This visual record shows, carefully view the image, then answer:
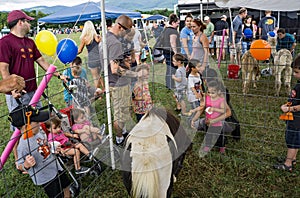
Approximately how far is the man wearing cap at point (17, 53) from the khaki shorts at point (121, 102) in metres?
0.81

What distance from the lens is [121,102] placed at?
371cm

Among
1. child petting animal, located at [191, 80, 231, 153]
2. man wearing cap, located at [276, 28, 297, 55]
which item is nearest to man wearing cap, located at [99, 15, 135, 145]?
child petting animal, located at [191, 80, 231, 153]

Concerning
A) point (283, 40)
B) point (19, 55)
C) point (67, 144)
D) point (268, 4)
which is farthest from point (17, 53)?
point (283, 40)

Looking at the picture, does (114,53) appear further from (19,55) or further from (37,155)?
(37,155)

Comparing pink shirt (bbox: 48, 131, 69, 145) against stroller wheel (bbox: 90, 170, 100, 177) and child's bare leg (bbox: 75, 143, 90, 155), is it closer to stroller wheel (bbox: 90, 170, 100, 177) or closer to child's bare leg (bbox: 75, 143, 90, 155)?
child's bare leg (bbox: 75, 143, 90, 155)

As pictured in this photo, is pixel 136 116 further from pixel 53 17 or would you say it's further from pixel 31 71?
pixel 53 17

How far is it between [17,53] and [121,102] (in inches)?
54.4

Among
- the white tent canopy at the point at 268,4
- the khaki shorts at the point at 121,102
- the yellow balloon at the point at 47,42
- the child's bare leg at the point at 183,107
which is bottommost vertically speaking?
the child's bare leg at the point at 183,107

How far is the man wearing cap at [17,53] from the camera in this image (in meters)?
3.17

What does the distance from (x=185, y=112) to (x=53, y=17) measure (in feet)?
19.3

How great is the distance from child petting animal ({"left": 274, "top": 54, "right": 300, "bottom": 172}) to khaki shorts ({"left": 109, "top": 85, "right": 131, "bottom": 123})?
6.29ft

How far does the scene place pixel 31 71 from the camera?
3.45 metres

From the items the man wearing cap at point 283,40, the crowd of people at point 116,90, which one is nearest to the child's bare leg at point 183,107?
the crowd of people at point 116,90

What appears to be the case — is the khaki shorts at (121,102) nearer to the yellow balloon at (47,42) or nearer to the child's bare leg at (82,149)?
the child's bare leg at (82,149)
